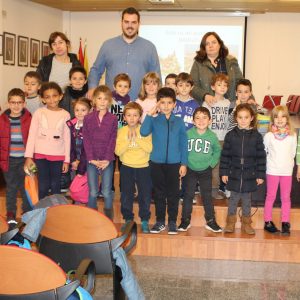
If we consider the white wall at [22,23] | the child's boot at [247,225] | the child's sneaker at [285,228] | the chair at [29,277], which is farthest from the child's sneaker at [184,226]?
the white wall at [22,23]

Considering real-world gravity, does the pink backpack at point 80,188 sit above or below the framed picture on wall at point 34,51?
below

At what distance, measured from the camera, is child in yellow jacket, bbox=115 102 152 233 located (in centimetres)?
402

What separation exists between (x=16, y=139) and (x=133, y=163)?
1.10 meters

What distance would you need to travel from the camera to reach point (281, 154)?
4.06 m

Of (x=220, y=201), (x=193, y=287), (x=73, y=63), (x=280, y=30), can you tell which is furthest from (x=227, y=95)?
(x=280, y=30)

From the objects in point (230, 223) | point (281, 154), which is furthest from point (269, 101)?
point (230, 223)

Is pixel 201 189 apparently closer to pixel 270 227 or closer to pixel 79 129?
pixel 270 227

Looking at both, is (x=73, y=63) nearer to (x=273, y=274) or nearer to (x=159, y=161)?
(x=159, y=161)

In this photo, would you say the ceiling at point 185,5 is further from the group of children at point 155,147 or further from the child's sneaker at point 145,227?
the child's sneaker at point 145,227

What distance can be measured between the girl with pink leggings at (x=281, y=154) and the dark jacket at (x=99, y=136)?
4.22 feet

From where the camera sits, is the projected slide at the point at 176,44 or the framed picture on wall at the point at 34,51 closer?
the framed picture on wall at the point at 34,51

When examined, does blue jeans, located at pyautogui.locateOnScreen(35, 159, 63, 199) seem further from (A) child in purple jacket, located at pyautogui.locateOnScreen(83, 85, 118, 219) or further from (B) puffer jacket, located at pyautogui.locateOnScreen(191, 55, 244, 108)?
(B) puffer jacket, located at pyautogui.locateOnScreen(191, 55, 244, 108)

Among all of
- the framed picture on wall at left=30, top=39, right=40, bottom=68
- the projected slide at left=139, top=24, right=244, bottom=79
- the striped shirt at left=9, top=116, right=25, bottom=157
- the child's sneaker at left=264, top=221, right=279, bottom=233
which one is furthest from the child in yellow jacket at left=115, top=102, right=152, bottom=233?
the projected slide at left=139, top=24, right=244, bottom=79

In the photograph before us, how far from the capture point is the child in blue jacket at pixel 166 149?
3.94 m
